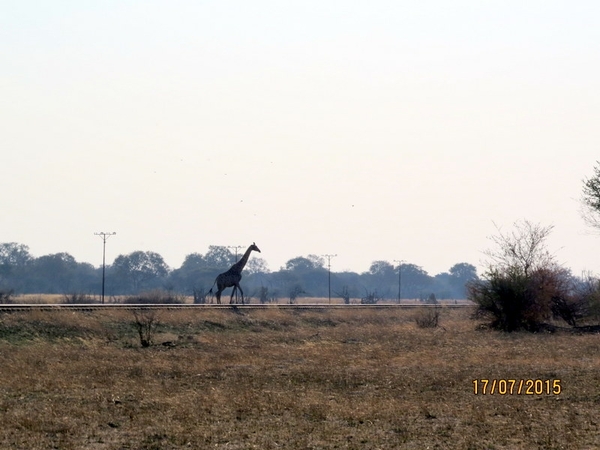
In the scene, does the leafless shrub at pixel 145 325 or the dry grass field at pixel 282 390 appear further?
the leafless shrub at pixel 145 325

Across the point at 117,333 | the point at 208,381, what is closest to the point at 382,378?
the point at 208,381

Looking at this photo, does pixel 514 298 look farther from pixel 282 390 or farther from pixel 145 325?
pixel 282 390

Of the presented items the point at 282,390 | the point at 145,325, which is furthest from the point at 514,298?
the point at 282,390

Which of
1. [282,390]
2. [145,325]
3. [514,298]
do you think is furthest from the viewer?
[514,298]

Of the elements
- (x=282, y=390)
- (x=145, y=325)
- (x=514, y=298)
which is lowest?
(x=282, y=390)

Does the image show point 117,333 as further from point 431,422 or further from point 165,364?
point 431,422

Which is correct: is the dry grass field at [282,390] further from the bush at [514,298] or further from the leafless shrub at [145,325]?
the bush at [514,298]

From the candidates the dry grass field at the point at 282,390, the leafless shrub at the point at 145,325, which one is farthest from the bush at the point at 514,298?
the leafless shrub at the point at 145,325

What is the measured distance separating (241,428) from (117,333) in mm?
25061

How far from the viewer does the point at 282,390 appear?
23.9 m

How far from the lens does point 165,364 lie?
30.1m

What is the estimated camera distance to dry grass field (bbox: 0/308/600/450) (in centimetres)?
1756

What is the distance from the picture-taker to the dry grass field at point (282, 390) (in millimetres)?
17562

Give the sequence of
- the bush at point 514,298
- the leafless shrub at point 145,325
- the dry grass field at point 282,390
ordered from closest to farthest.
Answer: the dry grass field at point 282,390 < the leafless shrub at point 145,325 < the bush at point 514,298
